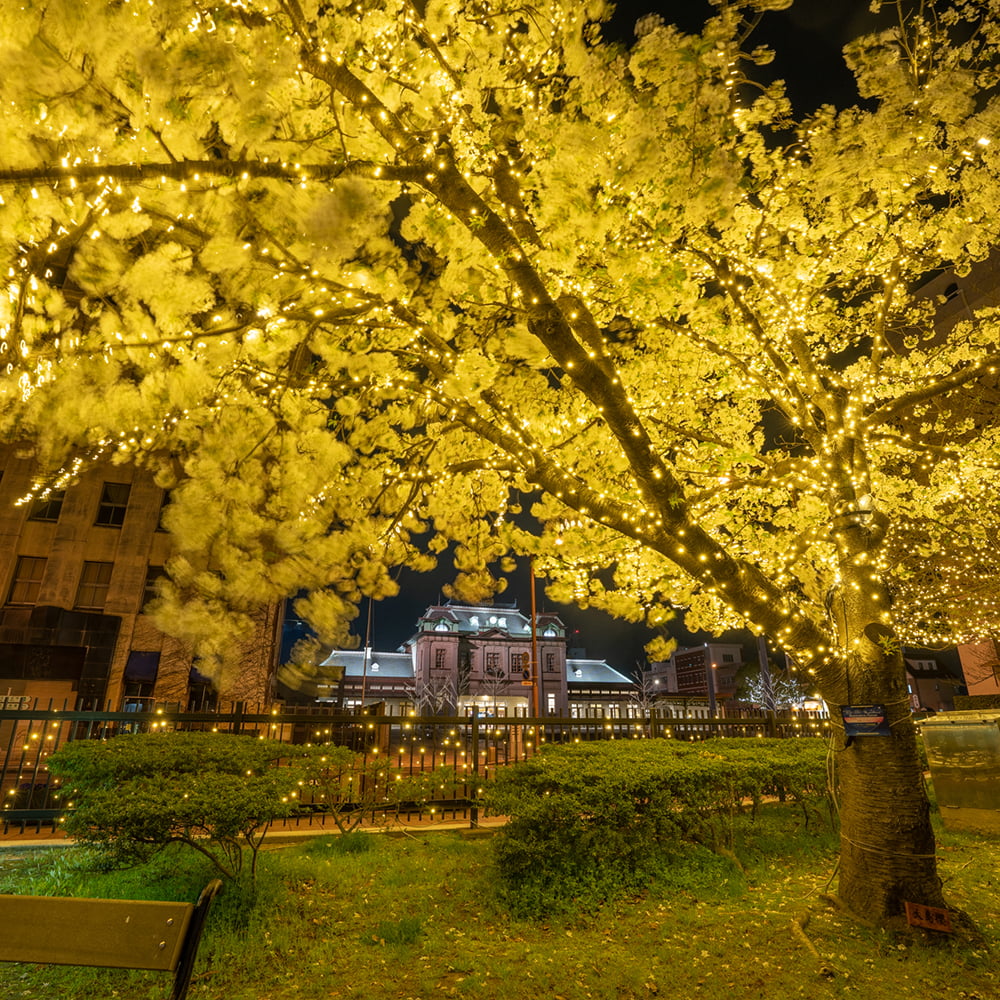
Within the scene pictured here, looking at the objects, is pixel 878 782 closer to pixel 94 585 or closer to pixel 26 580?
pixel 94 585

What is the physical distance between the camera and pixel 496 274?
663 centimetres

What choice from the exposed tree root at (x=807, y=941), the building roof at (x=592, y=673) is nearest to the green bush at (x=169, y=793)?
the exposed tree root at (x=807, y=941)

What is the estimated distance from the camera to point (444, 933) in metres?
4.54

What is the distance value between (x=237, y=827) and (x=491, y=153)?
252 inches

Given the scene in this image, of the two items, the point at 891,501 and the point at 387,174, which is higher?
the point at 387,174

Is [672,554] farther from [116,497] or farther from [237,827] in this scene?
[116,497]

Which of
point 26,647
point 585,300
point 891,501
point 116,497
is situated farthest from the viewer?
point 116,497

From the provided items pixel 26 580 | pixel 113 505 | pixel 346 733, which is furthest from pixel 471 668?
pixel 346 733

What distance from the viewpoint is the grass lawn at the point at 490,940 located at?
147 inches

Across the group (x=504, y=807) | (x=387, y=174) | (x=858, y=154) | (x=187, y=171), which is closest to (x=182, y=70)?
(x=187, y=171)

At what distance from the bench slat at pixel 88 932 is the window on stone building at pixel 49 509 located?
75.7 ft

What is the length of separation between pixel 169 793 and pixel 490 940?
8.98 ft

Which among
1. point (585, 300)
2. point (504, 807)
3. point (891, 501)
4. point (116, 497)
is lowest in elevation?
point (504, 807)

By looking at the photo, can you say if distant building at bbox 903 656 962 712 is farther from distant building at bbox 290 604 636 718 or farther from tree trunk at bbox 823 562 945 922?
tree trunk at bbox 823 562 945 922
